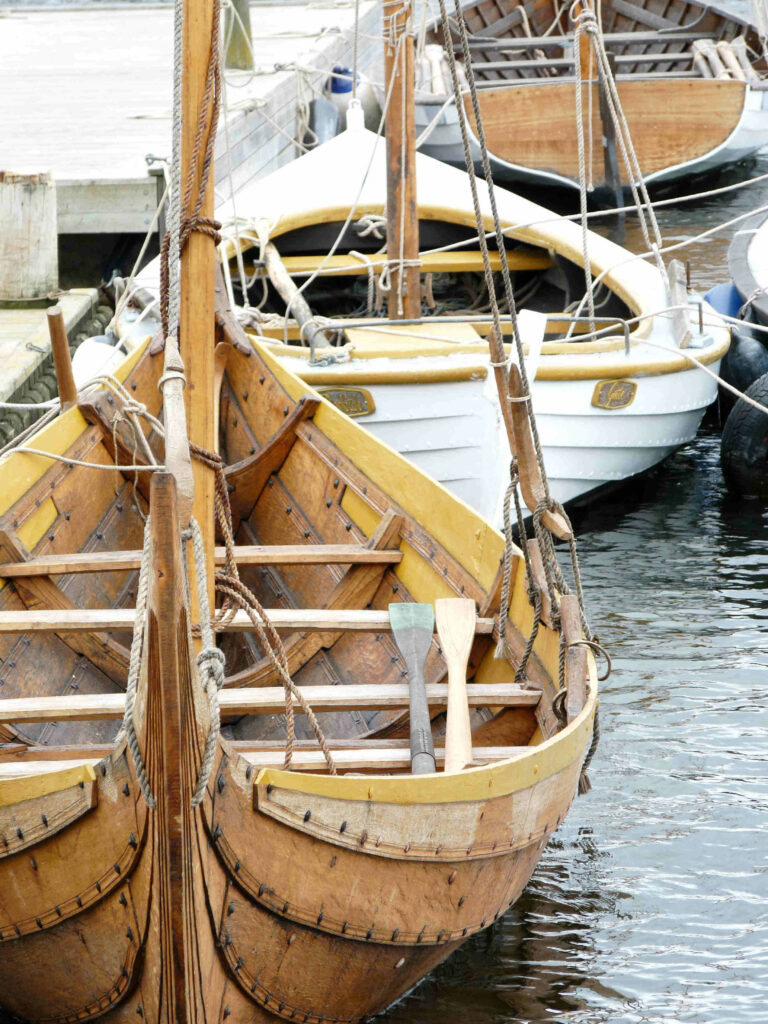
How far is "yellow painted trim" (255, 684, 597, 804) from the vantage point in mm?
2896

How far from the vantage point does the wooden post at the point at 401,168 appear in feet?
23.9

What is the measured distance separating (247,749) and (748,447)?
479cm

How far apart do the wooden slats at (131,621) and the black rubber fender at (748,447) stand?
388 centimetres

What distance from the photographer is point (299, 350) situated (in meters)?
6.98

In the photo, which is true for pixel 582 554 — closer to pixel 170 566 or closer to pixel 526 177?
pixel 170 566

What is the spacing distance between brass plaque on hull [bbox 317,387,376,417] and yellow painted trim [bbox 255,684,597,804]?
3605 millimetres

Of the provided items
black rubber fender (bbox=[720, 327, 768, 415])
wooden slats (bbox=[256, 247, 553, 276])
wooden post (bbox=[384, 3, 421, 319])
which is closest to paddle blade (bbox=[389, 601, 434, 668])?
wooden post (bbox=[384, 3, 421, 319])

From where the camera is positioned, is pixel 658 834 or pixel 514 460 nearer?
pixel 514 460

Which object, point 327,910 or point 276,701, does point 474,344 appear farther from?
point 327,910

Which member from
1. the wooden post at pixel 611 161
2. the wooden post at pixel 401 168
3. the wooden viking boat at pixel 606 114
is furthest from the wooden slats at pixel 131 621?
the wooden post at pixel 611 161

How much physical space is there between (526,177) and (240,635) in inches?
394

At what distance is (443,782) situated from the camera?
3008mm

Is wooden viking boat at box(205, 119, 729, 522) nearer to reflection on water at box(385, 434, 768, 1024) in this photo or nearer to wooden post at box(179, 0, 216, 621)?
reflection on water at box(385, 434, 768, 1024)

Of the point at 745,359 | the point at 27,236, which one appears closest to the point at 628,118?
the point at 745,359
